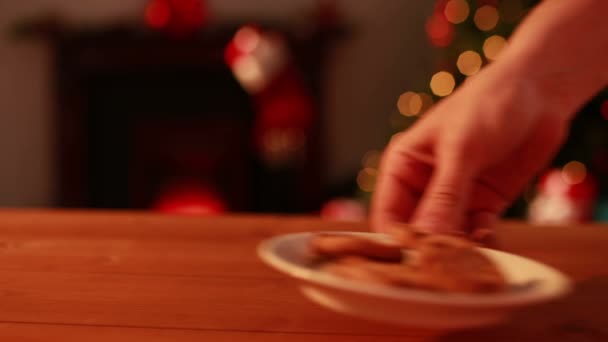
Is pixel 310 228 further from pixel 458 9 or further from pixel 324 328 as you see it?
pixel 458 9

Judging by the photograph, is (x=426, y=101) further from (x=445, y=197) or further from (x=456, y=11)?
(x=445, y=197)

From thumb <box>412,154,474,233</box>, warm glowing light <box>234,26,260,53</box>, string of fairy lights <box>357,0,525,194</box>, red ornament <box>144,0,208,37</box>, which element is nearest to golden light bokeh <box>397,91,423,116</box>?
string of fairy lights <box>357,0,525,194</box>

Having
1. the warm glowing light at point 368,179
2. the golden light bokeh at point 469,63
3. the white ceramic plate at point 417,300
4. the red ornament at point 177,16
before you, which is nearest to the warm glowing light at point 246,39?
the red ornament at point 177,16

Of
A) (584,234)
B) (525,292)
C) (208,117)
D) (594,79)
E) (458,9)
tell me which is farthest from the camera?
(208,117)

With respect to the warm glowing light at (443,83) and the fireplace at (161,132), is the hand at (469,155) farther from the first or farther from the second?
the fireplace at (161,132)

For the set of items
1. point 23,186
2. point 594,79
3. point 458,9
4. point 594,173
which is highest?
point 458,9

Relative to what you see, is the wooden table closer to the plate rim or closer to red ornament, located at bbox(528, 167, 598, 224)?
the plate rim

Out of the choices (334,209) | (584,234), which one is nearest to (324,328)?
(584,234)
